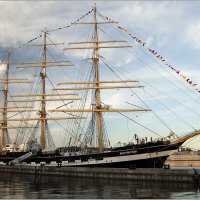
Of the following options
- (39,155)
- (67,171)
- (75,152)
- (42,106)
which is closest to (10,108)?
(42,106)

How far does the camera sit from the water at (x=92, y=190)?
26.1 meters

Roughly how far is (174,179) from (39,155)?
25.8 metres

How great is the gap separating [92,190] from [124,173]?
21.4 feet

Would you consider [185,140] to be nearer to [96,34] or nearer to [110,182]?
[110,182]

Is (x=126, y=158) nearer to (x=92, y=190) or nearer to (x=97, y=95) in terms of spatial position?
(x=92, y=190)

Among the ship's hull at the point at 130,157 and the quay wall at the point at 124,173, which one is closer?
the quay wall at the point at 124,173

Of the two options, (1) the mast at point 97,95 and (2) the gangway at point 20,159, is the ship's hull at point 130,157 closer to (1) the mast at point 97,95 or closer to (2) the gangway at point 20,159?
(1) the mast at point 97,95

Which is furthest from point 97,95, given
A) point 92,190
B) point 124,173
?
point 92,190

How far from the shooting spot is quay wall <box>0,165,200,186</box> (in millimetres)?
31672

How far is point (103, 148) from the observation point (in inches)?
1854

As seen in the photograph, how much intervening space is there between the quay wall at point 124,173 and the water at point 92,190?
0.54 metres

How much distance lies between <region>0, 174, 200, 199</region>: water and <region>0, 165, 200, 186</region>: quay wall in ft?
1.77

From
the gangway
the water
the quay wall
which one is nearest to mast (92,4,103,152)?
the quay wall

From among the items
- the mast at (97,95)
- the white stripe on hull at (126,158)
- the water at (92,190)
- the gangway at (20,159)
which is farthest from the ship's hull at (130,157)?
the gangway at (20,159)
